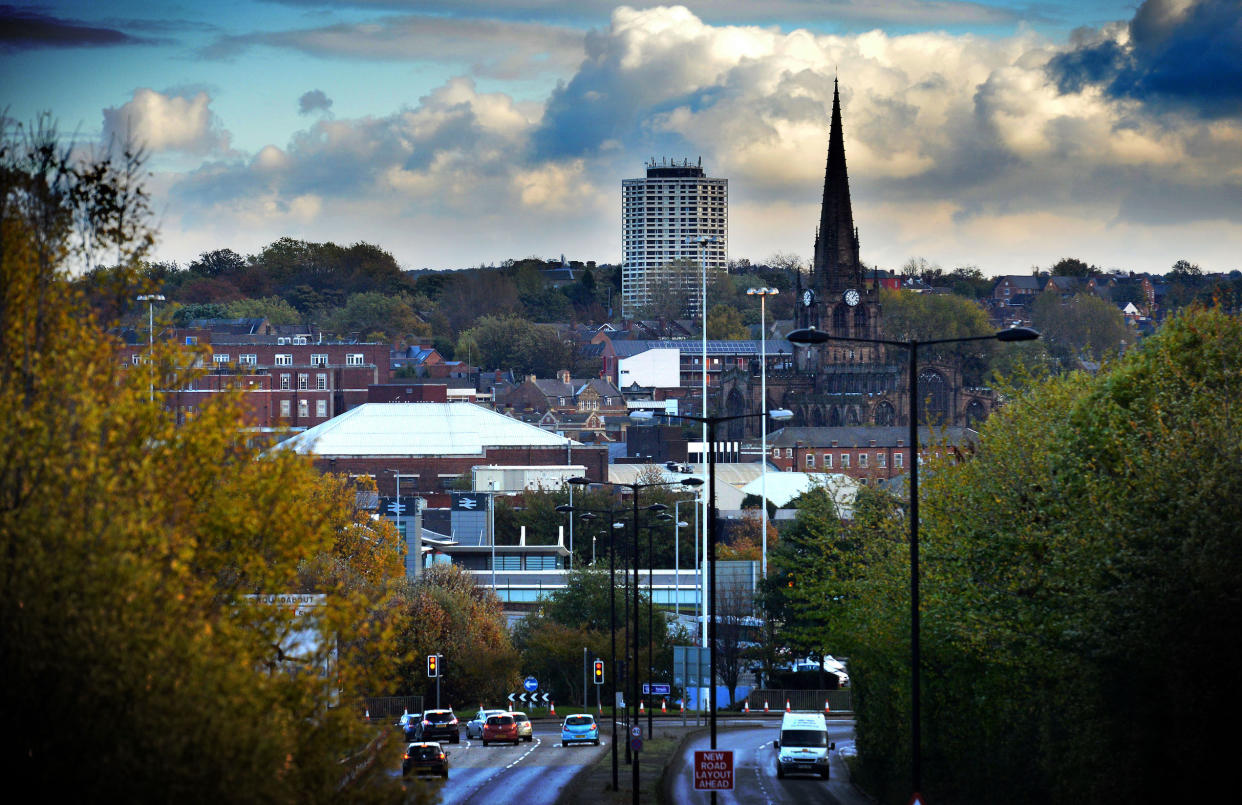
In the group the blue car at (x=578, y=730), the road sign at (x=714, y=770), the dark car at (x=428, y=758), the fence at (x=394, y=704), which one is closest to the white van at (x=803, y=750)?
the dark car at (x=428, y=758)

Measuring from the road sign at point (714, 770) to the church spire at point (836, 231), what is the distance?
15885cm

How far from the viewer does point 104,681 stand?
52.7 ft

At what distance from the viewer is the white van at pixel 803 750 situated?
47719 millimetres

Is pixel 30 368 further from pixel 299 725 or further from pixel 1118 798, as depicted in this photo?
pixel 1118 798

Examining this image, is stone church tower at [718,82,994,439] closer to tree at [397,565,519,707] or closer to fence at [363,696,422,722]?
tree at [397,565,519,707]

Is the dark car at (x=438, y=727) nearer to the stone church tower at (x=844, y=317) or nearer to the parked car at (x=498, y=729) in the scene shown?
the parked car at (x=498, y=729)

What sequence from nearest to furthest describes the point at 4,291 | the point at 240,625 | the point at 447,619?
the point at 4,291 < the point at 240,625 < the point at 447,619

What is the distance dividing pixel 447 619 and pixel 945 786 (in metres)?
35.5

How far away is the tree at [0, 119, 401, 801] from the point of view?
16.0 meters

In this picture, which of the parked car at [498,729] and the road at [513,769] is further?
the parked car at [498,729]

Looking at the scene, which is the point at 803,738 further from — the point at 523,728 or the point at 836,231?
the point at 836,231

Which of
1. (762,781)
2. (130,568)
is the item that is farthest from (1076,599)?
(762,781)

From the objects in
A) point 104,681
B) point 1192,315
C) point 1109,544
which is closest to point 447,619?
point 1192,315

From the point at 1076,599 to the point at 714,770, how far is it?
24.7 ft
